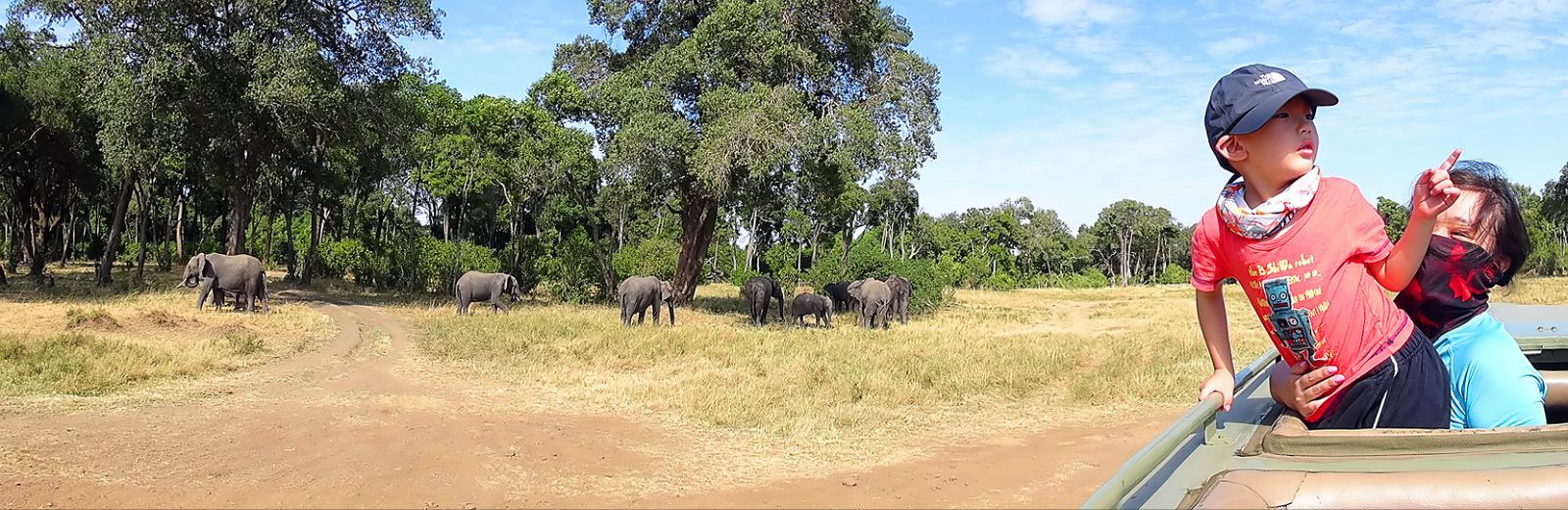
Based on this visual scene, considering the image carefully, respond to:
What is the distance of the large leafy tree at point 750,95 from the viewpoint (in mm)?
18797

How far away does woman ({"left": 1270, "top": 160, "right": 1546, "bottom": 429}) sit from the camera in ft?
8.48

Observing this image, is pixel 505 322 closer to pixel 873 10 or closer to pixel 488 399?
pixel 488 399

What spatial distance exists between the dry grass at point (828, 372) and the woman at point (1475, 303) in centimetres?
514

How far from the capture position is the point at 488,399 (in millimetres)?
9711

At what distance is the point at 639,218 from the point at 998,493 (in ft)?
151

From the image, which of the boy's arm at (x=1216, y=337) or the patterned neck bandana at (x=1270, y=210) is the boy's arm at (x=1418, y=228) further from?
the boy's arm at (x=1216, y=337)

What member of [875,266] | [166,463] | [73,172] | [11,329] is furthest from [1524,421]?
[73,172]

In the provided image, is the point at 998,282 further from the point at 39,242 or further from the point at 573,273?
the point at 39,242

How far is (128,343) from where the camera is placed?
11156mm

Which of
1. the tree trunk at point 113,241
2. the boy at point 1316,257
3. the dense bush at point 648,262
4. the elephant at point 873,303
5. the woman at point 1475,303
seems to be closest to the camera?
the boy at point 1316,257

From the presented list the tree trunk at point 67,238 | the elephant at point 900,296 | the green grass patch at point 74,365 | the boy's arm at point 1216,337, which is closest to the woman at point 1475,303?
the boy's arm at point 1216,337

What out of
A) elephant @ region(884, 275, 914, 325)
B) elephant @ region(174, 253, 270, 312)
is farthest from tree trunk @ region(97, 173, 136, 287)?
elephant @ region(884, 275, 914, 325)

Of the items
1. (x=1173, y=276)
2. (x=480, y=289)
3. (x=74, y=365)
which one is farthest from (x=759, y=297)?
(x=1173, y=276)

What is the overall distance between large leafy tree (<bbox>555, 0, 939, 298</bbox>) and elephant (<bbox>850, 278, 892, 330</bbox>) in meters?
2.23
